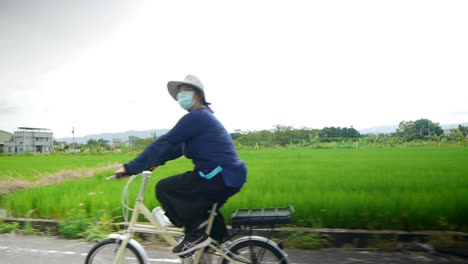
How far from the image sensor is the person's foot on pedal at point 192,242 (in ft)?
7.06

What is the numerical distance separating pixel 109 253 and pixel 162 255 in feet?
3.99

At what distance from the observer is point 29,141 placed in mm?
8375

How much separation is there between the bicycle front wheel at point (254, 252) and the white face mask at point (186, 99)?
92 cm

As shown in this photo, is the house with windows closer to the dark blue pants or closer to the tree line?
the tree line

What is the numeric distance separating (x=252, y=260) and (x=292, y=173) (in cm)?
409

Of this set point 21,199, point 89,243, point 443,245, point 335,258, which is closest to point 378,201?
point 443,245

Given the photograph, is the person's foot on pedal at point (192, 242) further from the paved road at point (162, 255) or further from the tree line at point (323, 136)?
the tree line at point (323, 136)

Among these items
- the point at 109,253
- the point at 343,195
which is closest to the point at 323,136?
the point at 343,195

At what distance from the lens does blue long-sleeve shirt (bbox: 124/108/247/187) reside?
2.10 m

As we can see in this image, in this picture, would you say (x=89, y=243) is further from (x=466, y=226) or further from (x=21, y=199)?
(x=466, y=226)

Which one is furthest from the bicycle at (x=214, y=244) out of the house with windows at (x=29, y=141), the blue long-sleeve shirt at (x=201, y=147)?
the house with windows at (x=29, y=141)

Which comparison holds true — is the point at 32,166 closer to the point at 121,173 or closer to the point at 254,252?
the point at 121,173

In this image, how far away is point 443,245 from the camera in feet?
11.1

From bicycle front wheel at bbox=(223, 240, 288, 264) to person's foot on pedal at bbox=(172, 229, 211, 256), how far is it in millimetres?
189
